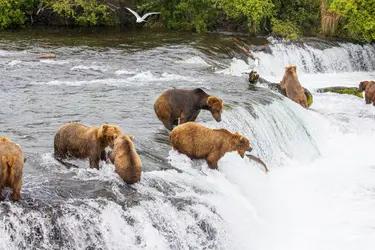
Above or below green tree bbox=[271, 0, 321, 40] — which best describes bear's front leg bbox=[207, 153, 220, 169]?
below

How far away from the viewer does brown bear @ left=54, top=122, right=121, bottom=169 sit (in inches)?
292

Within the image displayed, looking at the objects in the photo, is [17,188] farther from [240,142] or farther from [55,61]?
[55,61]

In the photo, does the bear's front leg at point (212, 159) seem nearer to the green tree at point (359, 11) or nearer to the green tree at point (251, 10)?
the green tree at point (359, 11)

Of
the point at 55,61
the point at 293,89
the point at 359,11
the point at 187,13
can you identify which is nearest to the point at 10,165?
the point at 293,89

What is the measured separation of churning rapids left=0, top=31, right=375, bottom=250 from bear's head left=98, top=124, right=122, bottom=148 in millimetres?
491

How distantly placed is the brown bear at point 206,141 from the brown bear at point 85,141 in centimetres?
131

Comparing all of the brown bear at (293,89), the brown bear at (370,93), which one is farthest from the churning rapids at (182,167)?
the brown bear at (293,89)

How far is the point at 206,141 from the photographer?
8516 millimetres

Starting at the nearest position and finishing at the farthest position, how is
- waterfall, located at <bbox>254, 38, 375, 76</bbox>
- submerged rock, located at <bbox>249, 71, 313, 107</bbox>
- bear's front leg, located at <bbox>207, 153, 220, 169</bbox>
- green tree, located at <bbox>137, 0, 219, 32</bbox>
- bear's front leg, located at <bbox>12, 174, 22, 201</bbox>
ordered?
bear's front leg, located at <bbox>12, 174, 22, 201</bbox> < bear's front leg, located at <bbox>207, 153, 220, 169</bbox> < submerged rock, located at <bbox>249, 71, 313, 107</bbox> < waterfall, located at <bbox>254, 38, 375, 76</bbox> < green tree, located at <bbox>137, 0, 219, 32</bbox>

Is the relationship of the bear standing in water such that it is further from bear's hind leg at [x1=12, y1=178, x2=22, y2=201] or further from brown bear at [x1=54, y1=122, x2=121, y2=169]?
bear's hind leg at [x1=12, y1=178, x2=22, y2=201]

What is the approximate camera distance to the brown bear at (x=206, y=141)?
8500 mm

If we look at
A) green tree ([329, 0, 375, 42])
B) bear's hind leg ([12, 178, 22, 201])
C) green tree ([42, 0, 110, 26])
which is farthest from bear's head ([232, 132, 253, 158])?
green tree ([42, 0, 110, 26])

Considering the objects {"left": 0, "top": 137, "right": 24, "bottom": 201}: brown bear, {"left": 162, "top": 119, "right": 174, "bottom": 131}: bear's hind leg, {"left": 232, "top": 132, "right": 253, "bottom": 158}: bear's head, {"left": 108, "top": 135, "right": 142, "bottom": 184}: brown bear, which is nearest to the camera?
{"left": 0, "top": 137, "right": 24, "bottom": 201}: brown bear

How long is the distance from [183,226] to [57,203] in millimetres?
1591
